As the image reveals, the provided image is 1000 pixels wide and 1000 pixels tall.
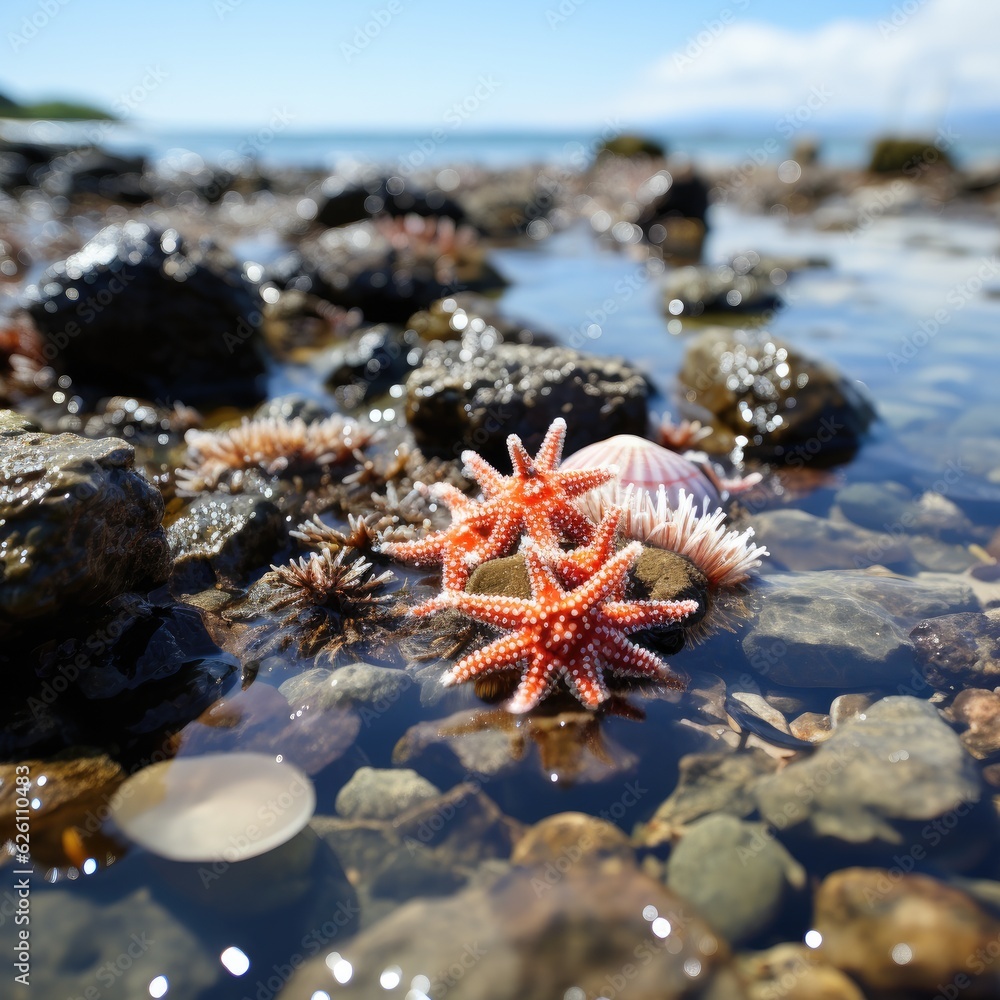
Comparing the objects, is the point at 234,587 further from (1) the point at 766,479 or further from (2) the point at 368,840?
(1) the point at 766,479

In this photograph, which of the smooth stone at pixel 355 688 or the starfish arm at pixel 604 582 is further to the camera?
the smooth stone at pixel 355 688

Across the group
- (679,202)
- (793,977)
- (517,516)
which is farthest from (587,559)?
(679,202)

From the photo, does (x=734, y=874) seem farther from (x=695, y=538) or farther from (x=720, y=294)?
(x=720, y=294)

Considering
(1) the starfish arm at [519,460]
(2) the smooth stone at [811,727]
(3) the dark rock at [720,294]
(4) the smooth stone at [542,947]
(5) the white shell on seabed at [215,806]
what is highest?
(3) the dark rock at [720,294]

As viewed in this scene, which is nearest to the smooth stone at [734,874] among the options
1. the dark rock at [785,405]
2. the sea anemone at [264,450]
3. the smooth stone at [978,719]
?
the smooth stone at [978,719]

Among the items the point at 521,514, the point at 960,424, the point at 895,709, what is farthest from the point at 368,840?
the point at 960,424

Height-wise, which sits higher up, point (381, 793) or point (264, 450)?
point (264, 450)

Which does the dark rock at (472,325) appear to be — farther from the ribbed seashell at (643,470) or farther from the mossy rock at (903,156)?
the mossy rock at (903,156)

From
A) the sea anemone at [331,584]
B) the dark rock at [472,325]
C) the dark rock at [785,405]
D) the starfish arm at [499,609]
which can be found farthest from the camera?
the dark rock at [472,325]
